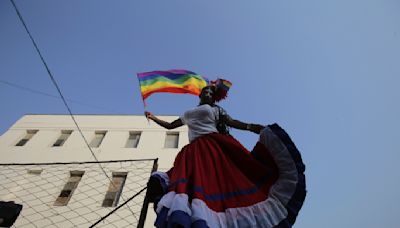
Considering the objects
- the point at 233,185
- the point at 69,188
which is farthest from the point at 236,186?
the point at 69,188

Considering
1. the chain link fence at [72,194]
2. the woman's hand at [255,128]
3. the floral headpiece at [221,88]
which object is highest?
the chain link fence at [72,194]

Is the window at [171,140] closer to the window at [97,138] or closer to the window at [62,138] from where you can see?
the window at [97,138]

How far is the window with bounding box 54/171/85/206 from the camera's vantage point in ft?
32.0

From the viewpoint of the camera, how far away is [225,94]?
331 cm

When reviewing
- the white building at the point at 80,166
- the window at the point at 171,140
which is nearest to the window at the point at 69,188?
the white building at the point at 80,166

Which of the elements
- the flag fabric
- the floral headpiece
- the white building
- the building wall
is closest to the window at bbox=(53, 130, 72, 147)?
the white building

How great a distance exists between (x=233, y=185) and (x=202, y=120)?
89cm

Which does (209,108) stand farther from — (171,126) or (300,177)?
(300,177)

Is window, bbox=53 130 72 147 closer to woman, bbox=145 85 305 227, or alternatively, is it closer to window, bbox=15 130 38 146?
window, bbox=15 130 38 146

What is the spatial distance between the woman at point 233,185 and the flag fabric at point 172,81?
5.65 ft

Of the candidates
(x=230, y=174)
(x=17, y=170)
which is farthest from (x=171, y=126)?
(x=17, y=170)

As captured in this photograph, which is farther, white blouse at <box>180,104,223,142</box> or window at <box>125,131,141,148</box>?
window at <box>125,131,141,148</box>

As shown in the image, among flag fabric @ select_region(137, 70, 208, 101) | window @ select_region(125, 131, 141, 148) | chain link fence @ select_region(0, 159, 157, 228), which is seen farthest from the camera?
window @ select_region(125, 131, 141, 148)

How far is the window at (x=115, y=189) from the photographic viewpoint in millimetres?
9836
